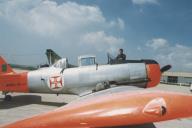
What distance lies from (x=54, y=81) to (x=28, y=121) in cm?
541

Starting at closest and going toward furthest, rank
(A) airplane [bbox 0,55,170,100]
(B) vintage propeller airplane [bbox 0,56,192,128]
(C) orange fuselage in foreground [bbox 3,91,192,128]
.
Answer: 1. (C) orange fuselage in foreground [bbox 3,91,192,128]
2. (B) vintage propeller airplane [bbox 0,56,192,128]
3. (A) airplane [bbox 0,55,170,100]

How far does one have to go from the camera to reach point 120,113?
445 centimetres

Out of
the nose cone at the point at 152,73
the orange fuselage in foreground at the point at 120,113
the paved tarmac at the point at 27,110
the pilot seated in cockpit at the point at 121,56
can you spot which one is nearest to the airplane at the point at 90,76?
the nose cone at the point at 152,73

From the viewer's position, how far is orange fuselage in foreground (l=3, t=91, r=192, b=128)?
14.0 feet

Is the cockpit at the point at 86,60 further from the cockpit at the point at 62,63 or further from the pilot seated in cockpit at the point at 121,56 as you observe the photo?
the pilot seated in cockpit at the point at 121,56

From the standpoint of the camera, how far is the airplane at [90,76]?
9.52 meters

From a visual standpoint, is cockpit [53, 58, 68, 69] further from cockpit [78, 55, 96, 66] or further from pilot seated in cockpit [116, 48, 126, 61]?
pilot seated in cockpit [116, 48, 126, 61]

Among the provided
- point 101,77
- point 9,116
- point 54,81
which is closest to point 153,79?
point 101,77

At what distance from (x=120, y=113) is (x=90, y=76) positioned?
521cm

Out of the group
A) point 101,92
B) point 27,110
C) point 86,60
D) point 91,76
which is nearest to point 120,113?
point 101,92

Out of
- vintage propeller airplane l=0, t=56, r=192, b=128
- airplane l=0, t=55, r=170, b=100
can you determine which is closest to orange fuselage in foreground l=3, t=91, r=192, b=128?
vintage propeller airplane l=0, t=56, r=192, b=128

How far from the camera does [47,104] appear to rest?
439 inches

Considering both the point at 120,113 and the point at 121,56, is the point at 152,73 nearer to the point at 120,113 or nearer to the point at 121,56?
the point at 121,56

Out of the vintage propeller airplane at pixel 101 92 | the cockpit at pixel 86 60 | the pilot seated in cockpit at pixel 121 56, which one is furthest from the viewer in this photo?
the pilot seated in cockpit at pixel 121 56
